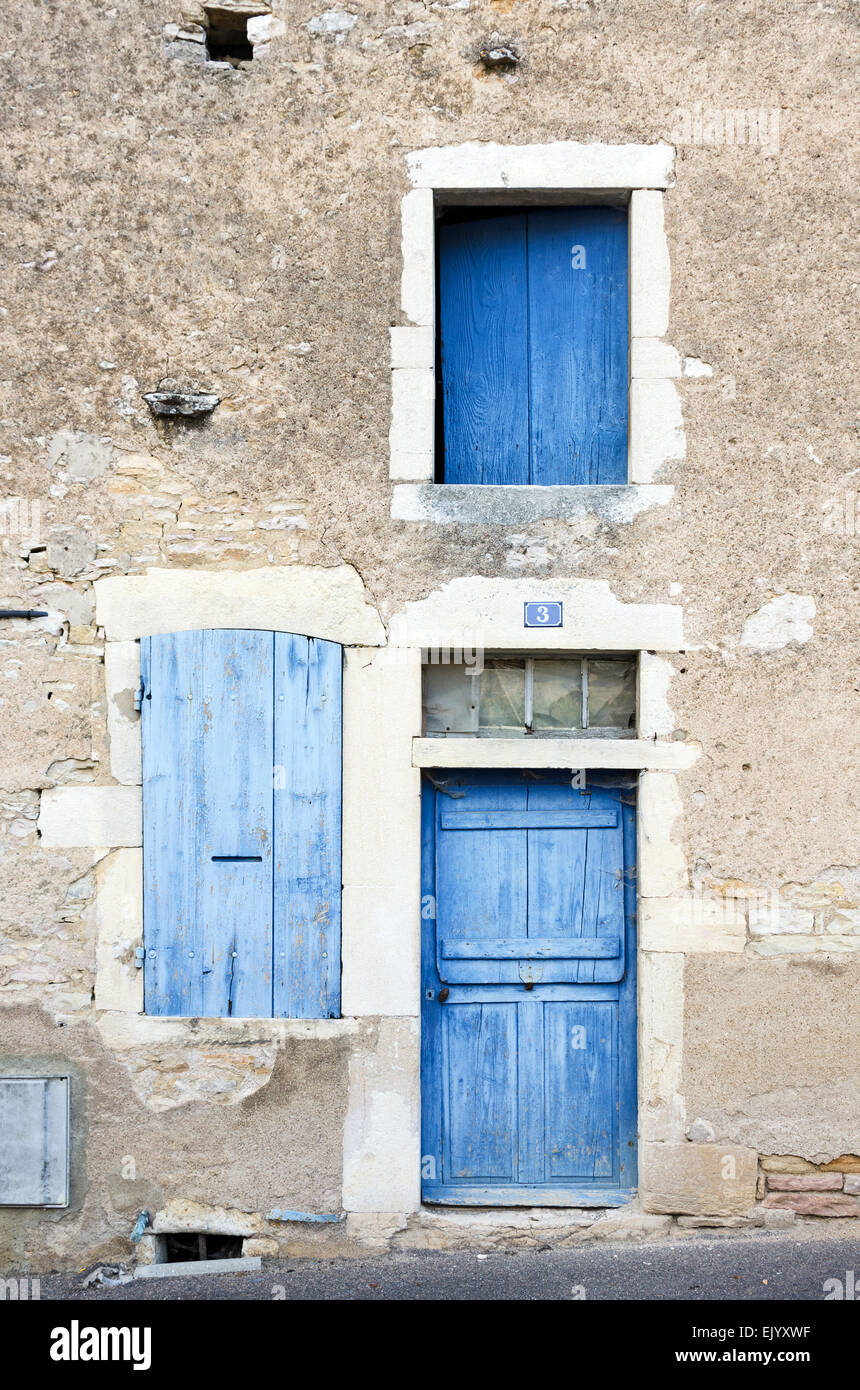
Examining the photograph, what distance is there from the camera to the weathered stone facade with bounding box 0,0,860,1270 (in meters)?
3.98

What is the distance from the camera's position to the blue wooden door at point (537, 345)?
4.20m

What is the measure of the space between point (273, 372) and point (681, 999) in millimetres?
3081

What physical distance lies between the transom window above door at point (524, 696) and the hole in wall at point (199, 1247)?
7.44ft

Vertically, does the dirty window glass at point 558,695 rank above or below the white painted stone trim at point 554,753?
above

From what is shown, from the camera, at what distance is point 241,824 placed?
4.04 metres

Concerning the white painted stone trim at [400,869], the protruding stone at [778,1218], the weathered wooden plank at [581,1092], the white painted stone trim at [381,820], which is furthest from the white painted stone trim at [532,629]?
the protruding stone at [778,1218]

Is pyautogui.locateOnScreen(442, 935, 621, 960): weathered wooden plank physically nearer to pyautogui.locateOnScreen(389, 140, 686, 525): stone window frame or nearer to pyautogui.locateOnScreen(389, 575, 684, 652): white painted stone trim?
pyautogui.locateOnScreen(389, 575, 684, 652): white painted stone trim

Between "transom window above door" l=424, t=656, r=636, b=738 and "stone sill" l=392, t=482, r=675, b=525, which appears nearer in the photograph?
"stone sill" l=392, t=482, r=675, b=525

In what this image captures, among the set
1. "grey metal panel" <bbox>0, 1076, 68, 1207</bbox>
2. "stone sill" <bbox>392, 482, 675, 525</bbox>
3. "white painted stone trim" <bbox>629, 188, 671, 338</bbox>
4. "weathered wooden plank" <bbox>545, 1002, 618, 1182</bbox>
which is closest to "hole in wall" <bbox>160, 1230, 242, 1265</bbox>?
"grey metal panel" <bbox>0, 1076, 68, 1207</bbox>

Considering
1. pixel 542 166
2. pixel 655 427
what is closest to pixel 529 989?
pixel 655 427

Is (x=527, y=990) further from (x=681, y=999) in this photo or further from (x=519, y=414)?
(x=519, y=414)

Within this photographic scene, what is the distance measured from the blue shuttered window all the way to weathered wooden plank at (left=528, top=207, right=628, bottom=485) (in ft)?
4.33

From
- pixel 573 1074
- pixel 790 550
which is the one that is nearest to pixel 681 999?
pixel 573 1074

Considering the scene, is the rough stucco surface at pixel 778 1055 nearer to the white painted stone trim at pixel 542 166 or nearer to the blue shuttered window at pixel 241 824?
the blue shuttered window at pixel 241 824
